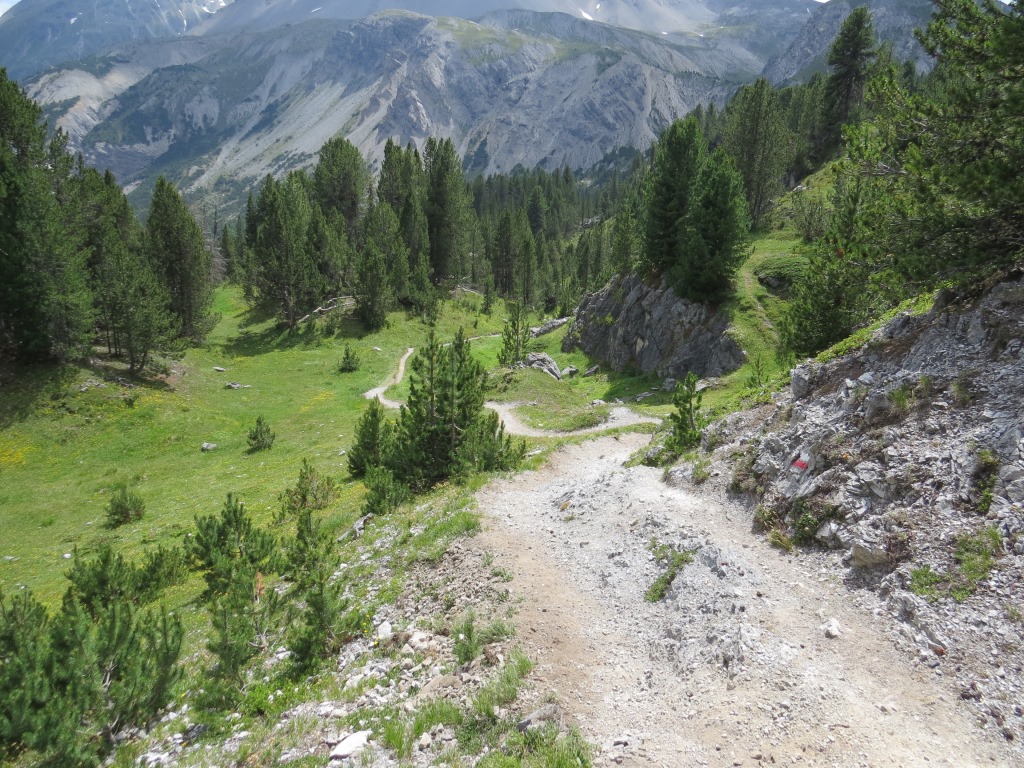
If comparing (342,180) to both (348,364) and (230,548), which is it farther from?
(230,548)

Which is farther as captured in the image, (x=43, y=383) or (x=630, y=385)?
(x=630, y=385)

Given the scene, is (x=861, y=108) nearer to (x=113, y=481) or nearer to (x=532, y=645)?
(x=532, y=645)

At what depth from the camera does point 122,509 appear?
73.5ft

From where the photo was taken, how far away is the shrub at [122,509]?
73.0ft

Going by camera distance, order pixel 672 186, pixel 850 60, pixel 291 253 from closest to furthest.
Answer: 1. pixel 672 186
2. pixel 291 253
3. pixel 850 60

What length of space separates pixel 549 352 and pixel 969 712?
50.1 m

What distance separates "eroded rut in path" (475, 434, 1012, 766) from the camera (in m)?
6.15

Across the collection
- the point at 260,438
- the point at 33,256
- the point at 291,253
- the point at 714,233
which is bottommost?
the point at 260,438

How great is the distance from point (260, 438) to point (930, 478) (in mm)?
32192

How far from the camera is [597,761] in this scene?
640 centimetres

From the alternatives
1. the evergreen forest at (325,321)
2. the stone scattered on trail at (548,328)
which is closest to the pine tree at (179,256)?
the evergreen forest at (325,321)

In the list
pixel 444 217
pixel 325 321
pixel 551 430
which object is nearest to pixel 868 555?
pixel 551 430

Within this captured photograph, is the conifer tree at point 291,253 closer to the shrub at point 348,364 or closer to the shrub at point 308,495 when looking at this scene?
the shrub at point 348,364

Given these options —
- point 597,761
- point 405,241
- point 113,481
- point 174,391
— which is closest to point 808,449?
point 597,761
